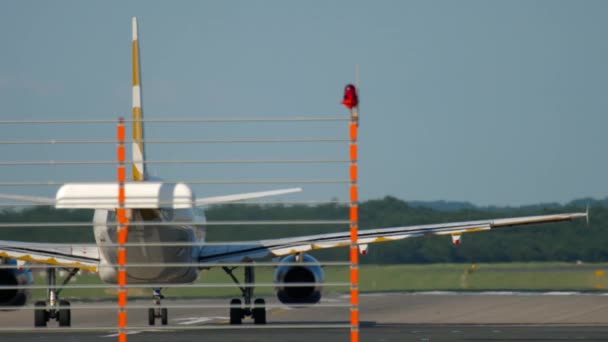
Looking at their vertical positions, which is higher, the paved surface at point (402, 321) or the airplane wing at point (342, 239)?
the airplane wing at point (342, 239)

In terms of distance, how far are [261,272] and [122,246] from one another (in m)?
30.5

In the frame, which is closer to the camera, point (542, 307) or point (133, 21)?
point (133, 21)

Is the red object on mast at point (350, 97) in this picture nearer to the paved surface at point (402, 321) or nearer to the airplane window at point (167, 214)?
the paved surface at point (402, 321)

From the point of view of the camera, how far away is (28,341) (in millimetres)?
20578

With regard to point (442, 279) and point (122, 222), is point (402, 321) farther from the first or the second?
point (442, 279)

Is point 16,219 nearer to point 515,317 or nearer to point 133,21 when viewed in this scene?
point 133,21

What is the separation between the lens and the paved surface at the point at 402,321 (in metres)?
20.9

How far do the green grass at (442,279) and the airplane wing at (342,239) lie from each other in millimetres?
11823

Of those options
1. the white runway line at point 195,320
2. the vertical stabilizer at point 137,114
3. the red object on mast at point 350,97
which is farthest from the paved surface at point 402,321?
the red object on mast at point 350,97

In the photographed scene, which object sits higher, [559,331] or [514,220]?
[514,220]

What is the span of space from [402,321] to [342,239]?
303 centimetres

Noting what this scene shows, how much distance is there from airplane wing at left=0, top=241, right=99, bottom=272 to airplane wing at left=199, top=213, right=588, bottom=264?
261cm

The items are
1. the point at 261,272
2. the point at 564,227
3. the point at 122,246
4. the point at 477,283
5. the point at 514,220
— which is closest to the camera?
the point at 122,246

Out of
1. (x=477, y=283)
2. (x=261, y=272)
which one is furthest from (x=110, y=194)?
(x=477, y=283)
